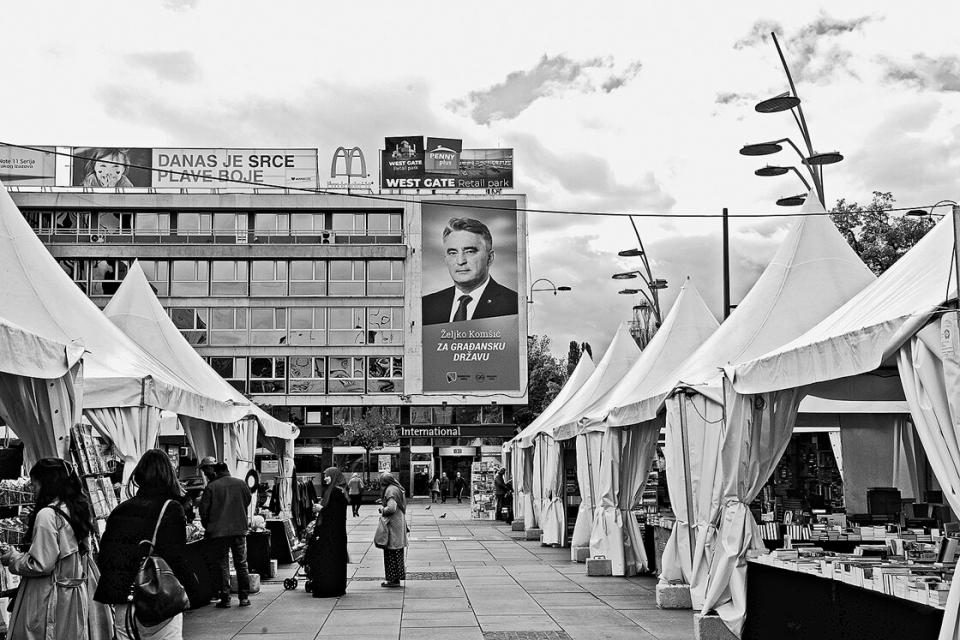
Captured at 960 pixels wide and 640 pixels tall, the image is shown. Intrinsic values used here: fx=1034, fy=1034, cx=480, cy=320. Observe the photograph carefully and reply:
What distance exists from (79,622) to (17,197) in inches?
2124

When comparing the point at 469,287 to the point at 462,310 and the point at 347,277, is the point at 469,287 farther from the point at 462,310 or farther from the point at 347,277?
the point at 347,277

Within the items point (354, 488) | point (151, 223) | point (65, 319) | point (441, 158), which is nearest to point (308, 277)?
point (151, 223)

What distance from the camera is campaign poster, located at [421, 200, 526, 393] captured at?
185 feet

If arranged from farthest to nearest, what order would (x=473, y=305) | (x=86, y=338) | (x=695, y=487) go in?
(x=473, y=305), (x=86, y=338), (x=695, y=487)

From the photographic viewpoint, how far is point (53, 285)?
11586mm

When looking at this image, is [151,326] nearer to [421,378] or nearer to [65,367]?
[65,367]

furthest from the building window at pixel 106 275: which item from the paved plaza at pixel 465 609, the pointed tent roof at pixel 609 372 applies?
the paved plaza at pixel 465 609

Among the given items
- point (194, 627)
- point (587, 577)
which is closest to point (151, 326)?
point (194, 627)

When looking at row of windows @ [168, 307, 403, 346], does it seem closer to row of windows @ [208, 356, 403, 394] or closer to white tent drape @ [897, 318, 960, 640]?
row of windows @ [208, 356, 403, 394]

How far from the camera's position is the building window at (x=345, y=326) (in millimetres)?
56000

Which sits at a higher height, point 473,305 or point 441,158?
point 441,158

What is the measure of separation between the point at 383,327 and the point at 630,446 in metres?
41.1

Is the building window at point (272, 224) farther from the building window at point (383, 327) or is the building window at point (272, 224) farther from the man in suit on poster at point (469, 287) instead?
the man in suit on poster at point (469, 287)

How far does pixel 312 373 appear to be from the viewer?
2202 inches
